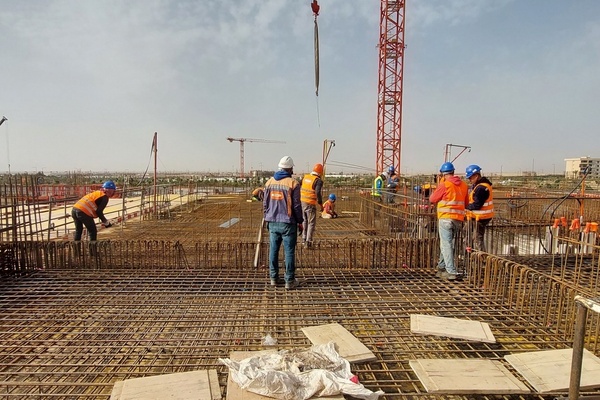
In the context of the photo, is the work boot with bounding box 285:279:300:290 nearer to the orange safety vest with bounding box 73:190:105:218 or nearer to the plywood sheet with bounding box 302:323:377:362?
the plywood sheet with bounding box 302:323:377:362

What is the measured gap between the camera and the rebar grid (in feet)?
9.70

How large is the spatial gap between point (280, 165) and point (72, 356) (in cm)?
311

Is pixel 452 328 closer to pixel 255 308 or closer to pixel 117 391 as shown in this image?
pixel 255 308

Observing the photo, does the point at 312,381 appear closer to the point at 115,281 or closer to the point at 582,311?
the point at 582,311

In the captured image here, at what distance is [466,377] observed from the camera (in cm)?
271

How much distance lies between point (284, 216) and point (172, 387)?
2.64 meters

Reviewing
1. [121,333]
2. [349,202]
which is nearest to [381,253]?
[121,333]

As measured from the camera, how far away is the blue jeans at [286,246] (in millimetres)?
4954

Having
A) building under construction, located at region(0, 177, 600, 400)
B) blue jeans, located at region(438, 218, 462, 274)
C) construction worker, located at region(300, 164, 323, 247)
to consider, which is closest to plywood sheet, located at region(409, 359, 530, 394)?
building under construction, located at region(0, 177, 600, 400)

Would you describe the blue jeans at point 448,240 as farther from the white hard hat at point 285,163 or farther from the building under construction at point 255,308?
the white hard hat at point 285,163

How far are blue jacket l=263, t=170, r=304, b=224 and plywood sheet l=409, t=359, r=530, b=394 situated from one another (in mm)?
2448

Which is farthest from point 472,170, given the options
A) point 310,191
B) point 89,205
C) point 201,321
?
point 89,205

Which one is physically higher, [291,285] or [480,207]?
[480,207]

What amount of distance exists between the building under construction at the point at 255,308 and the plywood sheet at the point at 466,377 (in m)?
0.02
